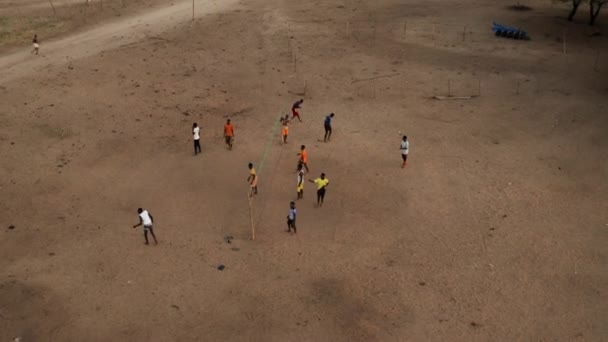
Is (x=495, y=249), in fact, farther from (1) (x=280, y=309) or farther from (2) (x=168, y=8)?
(2) (x=168, y=8)

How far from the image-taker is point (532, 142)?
23.0 m

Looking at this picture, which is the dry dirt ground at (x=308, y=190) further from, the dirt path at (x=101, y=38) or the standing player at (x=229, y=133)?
the standing player at (x=229, y=133)

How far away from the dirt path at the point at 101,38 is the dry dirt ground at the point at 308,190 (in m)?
0.22

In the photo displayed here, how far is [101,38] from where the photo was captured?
113 ft

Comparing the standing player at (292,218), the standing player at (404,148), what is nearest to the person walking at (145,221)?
the standing player at (292,218)

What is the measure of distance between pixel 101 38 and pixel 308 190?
22172 millimetres

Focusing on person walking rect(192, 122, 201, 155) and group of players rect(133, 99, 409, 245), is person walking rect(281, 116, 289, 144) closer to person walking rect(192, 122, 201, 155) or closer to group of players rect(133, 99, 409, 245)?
group of players rect(133, 99, 409, 245)

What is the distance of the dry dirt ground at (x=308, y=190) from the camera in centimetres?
1384

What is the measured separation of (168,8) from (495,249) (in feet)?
112

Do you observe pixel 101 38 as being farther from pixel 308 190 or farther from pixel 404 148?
pixel 404 148

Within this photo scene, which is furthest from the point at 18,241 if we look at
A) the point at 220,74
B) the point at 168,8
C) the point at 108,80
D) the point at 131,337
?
the point at 168,8

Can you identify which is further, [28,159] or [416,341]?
[28,159]

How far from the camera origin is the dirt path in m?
30.0

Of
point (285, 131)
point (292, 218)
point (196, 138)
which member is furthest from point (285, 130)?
point (292, 218)
